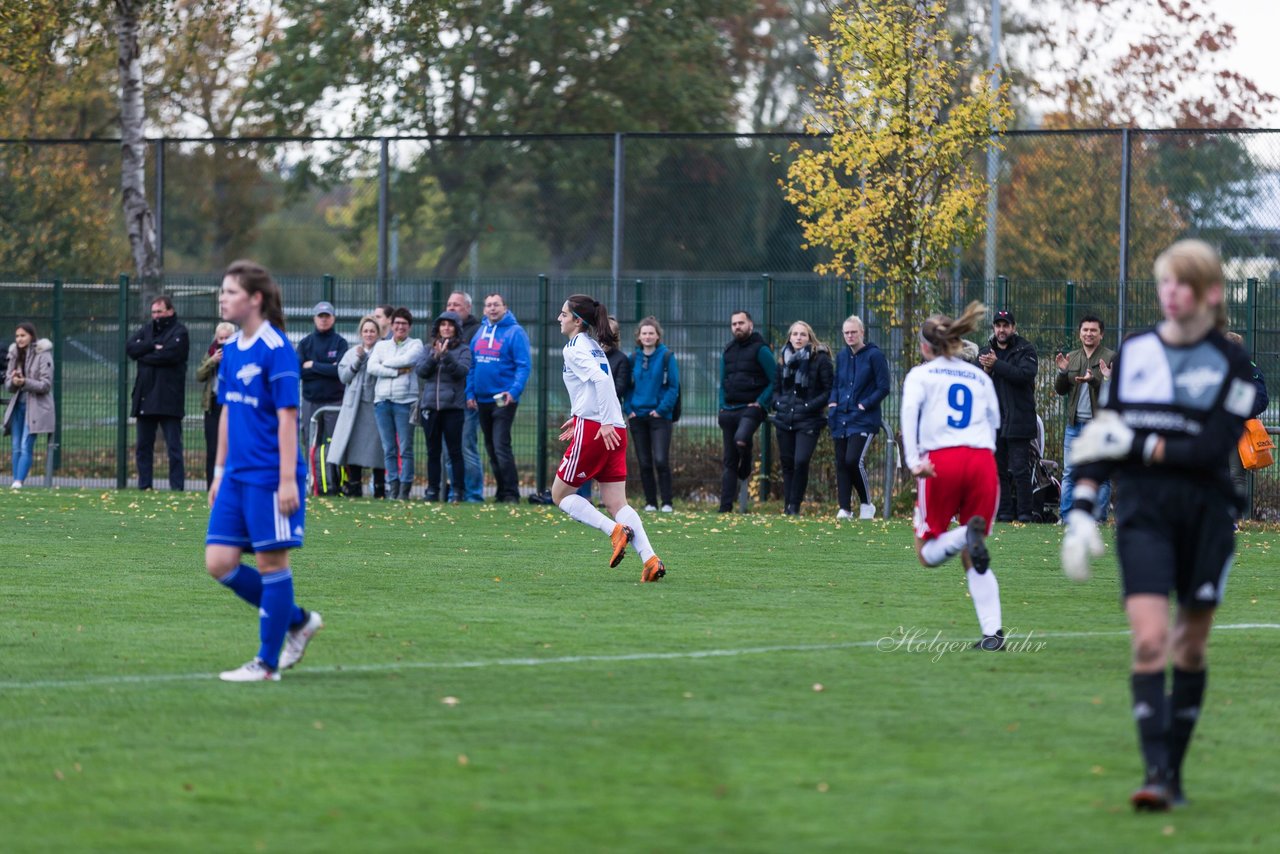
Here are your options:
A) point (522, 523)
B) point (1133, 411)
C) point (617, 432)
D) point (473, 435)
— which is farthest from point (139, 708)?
point (473, 435)

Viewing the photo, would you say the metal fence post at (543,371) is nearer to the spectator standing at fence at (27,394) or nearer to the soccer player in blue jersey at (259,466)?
the spectator standing at fence at (27,394)

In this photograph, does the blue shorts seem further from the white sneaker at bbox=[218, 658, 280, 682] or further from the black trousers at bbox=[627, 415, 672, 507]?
the black trousers at bbox=[627, 415, 672, 507]

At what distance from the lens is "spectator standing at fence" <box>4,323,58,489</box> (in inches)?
774

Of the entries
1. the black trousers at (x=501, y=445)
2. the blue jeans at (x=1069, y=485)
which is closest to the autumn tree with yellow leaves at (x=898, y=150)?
the blue jeans at (x=1069, y=485)

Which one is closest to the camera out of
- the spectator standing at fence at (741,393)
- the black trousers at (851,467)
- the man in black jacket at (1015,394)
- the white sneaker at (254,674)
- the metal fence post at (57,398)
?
the white sneaker at (254,674)

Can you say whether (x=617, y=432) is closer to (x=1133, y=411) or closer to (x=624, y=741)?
(x=624, y=741)

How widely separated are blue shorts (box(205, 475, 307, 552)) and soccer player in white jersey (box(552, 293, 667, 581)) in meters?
4.38

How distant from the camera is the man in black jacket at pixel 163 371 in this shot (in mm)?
19078

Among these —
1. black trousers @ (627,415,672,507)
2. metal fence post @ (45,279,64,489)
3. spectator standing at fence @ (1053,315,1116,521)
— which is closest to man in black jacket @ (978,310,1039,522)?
spectator standing at fence @ (1053,315,1116,521)

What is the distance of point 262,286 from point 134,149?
54.7 ft

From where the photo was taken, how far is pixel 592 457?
474 inches

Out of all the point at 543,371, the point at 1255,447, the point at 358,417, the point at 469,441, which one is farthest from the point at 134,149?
the point at 1255,447

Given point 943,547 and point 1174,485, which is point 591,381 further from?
point 1174,485

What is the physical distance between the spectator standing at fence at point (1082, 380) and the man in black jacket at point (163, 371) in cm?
927
